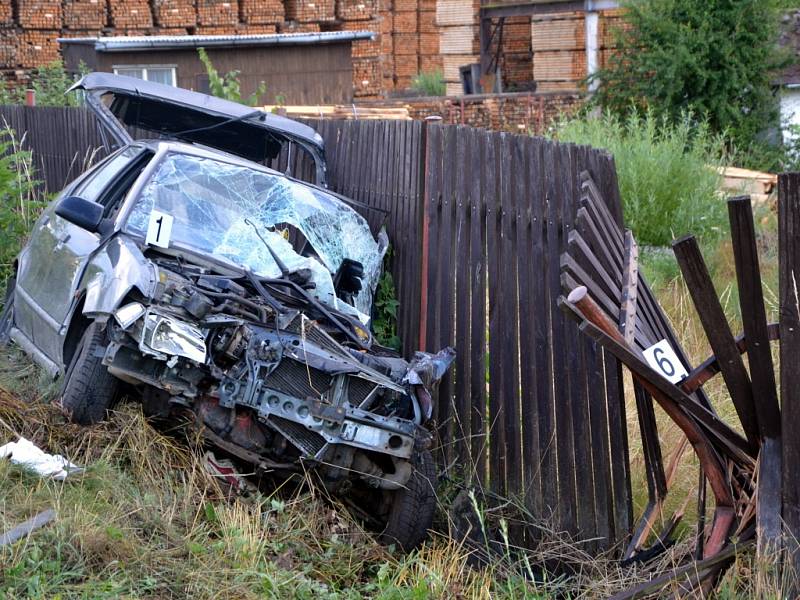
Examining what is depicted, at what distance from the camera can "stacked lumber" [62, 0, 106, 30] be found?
2320 centimetres

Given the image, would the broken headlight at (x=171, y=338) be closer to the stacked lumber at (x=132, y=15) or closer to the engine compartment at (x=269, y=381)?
the engine compartment at (x=269, y=381)

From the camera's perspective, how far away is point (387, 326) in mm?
7523

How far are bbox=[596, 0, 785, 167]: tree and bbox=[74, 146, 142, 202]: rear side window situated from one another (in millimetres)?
14612

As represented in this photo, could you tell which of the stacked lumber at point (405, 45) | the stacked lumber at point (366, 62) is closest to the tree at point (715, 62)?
the stacked lumber at point (366, 62)

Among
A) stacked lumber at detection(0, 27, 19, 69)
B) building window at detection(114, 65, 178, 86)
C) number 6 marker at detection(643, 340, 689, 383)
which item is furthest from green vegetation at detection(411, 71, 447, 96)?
number 6 marker at detection(643, 340, 689, 383)

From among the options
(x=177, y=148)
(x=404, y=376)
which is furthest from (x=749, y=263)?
(x=177, y=148)

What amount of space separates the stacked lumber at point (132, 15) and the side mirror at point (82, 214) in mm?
18793

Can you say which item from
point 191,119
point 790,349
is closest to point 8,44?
point 191,119

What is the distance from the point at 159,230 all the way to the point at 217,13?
19389mm

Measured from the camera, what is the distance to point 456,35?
29594 mm

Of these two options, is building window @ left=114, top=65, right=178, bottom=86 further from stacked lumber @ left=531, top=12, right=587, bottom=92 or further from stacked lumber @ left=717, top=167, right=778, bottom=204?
stacked lumber @ left=717, top=167, right=778, bottom=204

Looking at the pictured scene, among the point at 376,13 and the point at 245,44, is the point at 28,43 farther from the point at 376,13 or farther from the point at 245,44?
the point at 376,13

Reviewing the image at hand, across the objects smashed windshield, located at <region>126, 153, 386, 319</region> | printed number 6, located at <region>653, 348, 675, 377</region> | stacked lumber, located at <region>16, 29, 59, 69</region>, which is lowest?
printed number 6, located at <region>653, 348, 675, 377</region>

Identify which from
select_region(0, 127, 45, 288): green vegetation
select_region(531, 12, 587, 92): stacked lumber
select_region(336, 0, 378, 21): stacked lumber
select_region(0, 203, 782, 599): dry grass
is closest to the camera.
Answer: select_region(0, 203, 782, 599): dry grass
